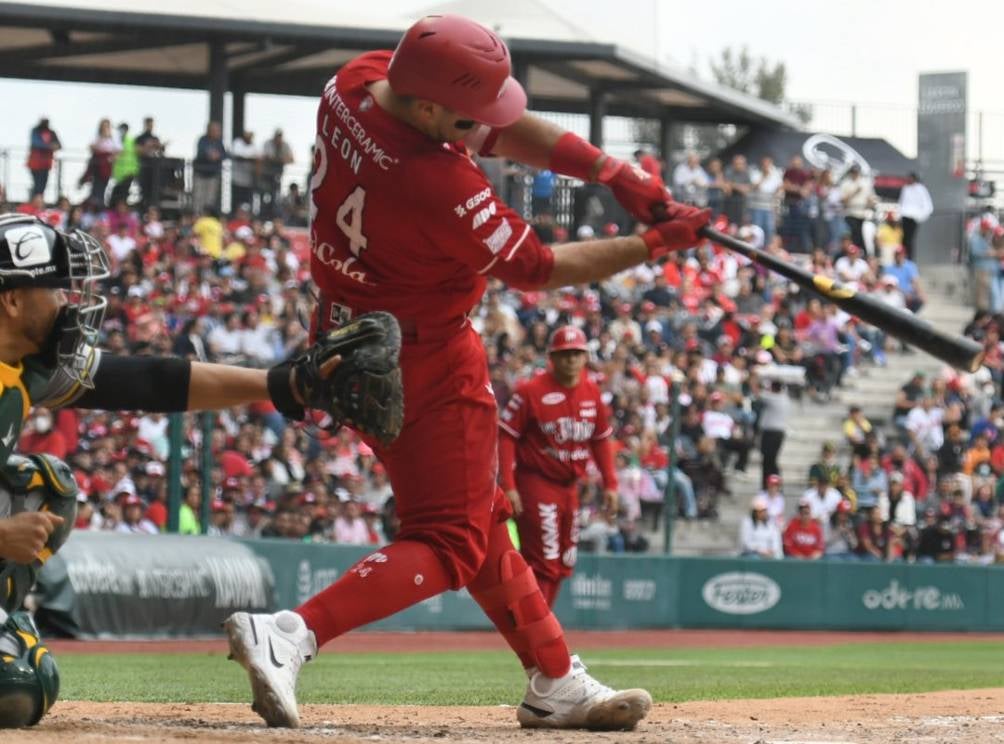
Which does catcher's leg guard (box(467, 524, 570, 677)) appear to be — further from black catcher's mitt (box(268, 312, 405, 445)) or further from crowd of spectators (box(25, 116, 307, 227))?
crowd of spectators (box(25, 116, 307, 227))

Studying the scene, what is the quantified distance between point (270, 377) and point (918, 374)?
18813 millimetres

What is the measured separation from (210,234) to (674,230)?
16.8m

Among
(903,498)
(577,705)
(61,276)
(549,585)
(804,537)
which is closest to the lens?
(61,276)

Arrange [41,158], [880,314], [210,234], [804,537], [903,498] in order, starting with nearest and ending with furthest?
[880,314] → [804,537] → [903,498] → [210,234] → [41,158]

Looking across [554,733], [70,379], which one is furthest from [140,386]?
[554,733]

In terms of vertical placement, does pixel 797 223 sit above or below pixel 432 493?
above

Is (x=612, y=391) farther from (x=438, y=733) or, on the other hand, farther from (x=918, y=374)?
(x=438, y=733)

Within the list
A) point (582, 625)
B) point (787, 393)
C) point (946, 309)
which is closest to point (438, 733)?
point (582, 625)

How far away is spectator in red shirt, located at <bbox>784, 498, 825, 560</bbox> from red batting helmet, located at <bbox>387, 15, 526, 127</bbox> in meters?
14.1

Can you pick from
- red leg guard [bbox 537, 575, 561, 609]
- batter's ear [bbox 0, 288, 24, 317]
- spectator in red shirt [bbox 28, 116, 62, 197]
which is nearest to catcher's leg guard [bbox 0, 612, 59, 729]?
batter's ear [bbox 0, 288, 24, 317]

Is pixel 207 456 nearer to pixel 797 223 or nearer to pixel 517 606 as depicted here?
pixel 517 606

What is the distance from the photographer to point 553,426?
11.4 m

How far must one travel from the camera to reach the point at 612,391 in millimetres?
19422

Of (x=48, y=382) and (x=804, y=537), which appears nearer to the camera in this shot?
(x=48, y=382)
